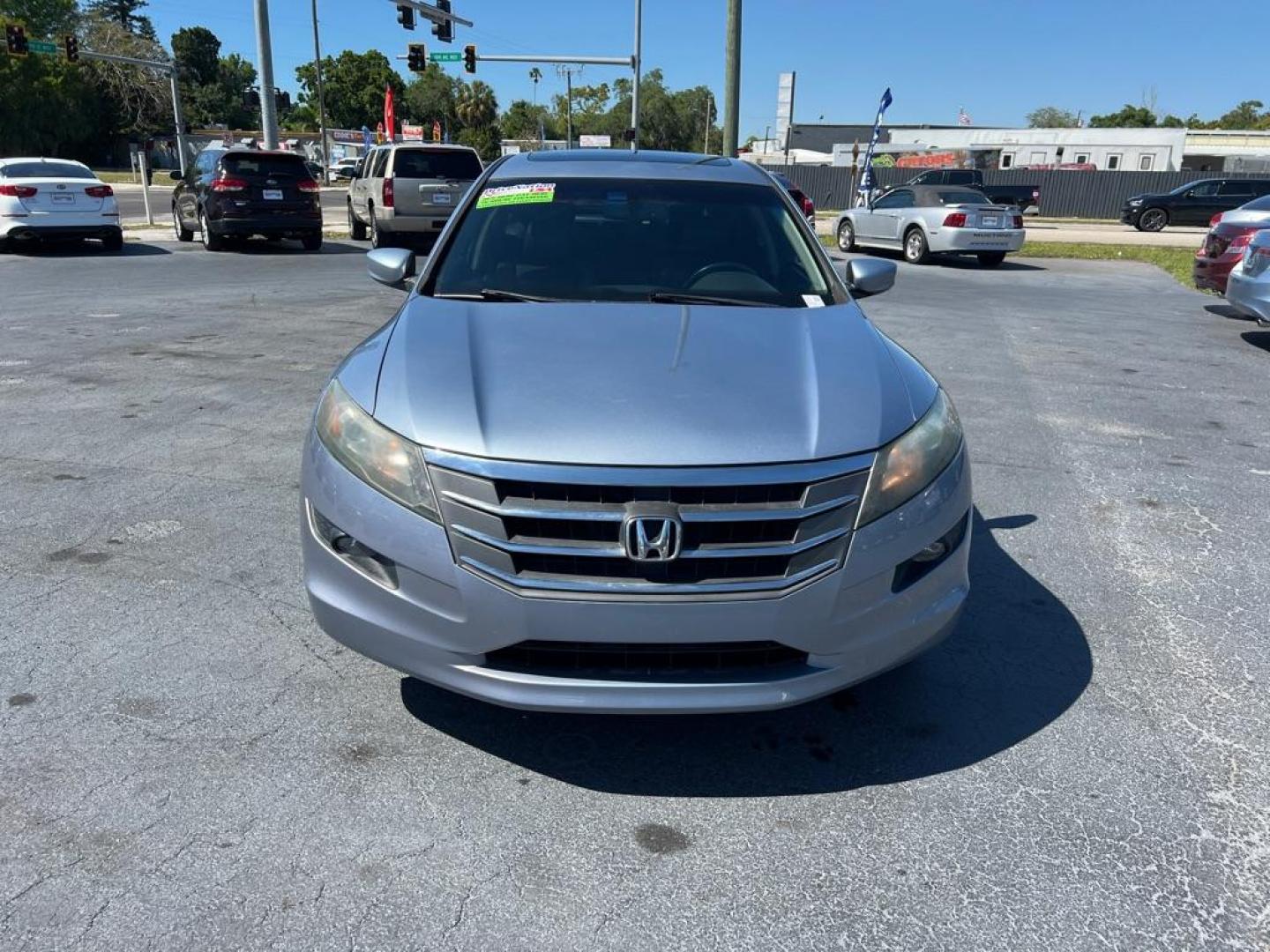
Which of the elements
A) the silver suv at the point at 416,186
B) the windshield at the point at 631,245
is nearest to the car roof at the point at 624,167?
the windshield at the point at 631,245

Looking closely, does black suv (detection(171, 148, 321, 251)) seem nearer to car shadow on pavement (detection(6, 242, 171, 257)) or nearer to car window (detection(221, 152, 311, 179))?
car window (detection(221, 152, 311, 179))

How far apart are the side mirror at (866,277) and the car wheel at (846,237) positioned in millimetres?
16980

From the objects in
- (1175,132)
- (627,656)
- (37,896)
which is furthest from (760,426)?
(1175,132)

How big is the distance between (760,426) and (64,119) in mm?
71409

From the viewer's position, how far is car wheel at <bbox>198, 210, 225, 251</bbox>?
56.0 ft

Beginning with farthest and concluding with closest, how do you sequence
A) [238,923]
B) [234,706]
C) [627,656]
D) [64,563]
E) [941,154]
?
[941,154]
[64,563]
[234,706]
[627,656]
[238,923]

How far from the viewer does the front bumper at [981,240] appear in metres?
17.6

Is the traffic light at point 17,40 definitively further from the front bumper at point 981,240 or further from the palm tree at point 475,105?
the palm tree at point 475,105

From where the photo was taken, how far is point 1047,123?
118 m

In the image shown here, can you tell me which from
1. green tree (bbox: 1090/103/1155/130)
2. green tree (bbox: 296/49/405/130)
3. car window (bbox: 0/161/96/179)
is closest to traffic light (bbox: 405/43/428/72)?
car window (bbox: 0/161/96/179)

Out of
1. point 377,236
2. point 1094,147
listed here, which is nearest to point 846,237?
point 377,236

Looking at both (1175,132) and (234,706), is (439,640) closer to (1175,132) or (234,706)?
(234,706)

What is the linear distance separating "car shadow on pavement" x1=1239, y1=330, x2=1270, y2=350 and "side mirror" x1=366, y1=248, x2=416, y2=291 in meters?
9.19

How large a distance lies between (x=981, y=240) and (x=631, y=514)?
17.1m
